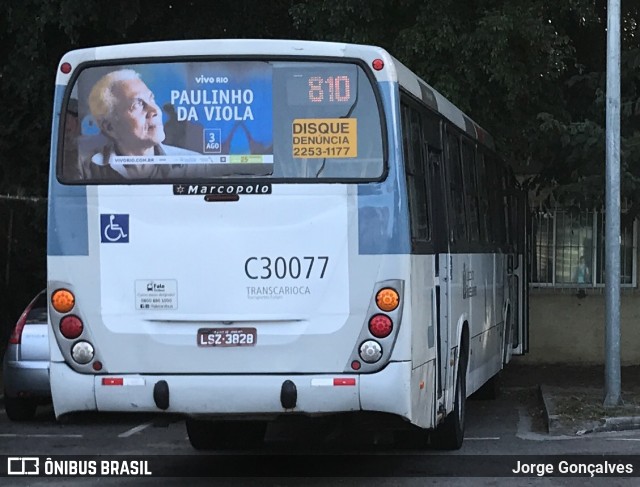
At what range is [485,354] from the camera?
13461 millimetres

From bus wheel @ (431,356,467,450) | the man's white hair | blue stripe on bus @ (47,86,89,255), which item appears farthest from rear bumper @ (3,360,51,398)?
the man's white hair

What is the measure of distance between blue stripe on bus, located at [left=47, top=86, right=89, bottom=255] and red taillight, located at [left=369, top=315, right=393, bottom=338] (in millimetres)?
2036

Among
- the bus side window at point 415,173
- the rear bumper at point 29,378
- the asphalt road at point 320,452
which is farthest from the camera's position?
the rear bumper at point 29,378

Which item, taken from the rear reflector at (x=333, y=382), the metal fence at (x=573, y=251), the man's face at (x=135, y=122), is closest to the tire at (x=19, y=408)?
the man's face at (x=135, y=122)

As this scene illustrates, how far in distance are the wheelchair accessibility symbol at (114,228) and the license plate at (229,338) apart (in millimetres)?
889

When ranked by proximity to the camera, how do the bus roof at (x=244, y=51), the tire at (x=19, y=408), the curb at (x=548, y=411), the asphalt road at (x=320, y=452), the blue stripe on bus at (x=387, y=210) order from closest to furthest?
the blue stripe on bus at (x=387, y=210)
the bus roof at (x=244, y=51)
the asphalt road at (x=320, y=452)
the curb at (x=548, y=411)
the tire at (x=19, y=408)

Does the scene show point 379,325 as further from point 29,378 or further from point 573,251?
point 573,251

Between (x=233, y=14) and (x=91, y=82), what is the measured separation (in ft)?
30.4

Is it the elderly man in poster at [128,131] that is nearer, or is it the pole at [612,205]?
the elderly man in poster at [128,131]

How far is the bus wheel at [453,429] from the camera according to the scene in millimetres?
10805

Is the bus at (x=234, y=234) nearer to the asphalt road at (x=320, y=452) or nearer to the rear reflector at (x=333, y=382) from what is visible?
the rear reflector at (x=333, y=382)

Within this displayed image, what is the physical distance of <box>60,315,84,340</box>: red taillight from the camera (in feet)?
27.7

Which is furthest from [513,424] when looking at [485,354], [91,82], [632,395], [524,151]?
[91,82]

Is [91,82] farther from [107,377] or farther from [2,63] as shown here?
[2,63]
